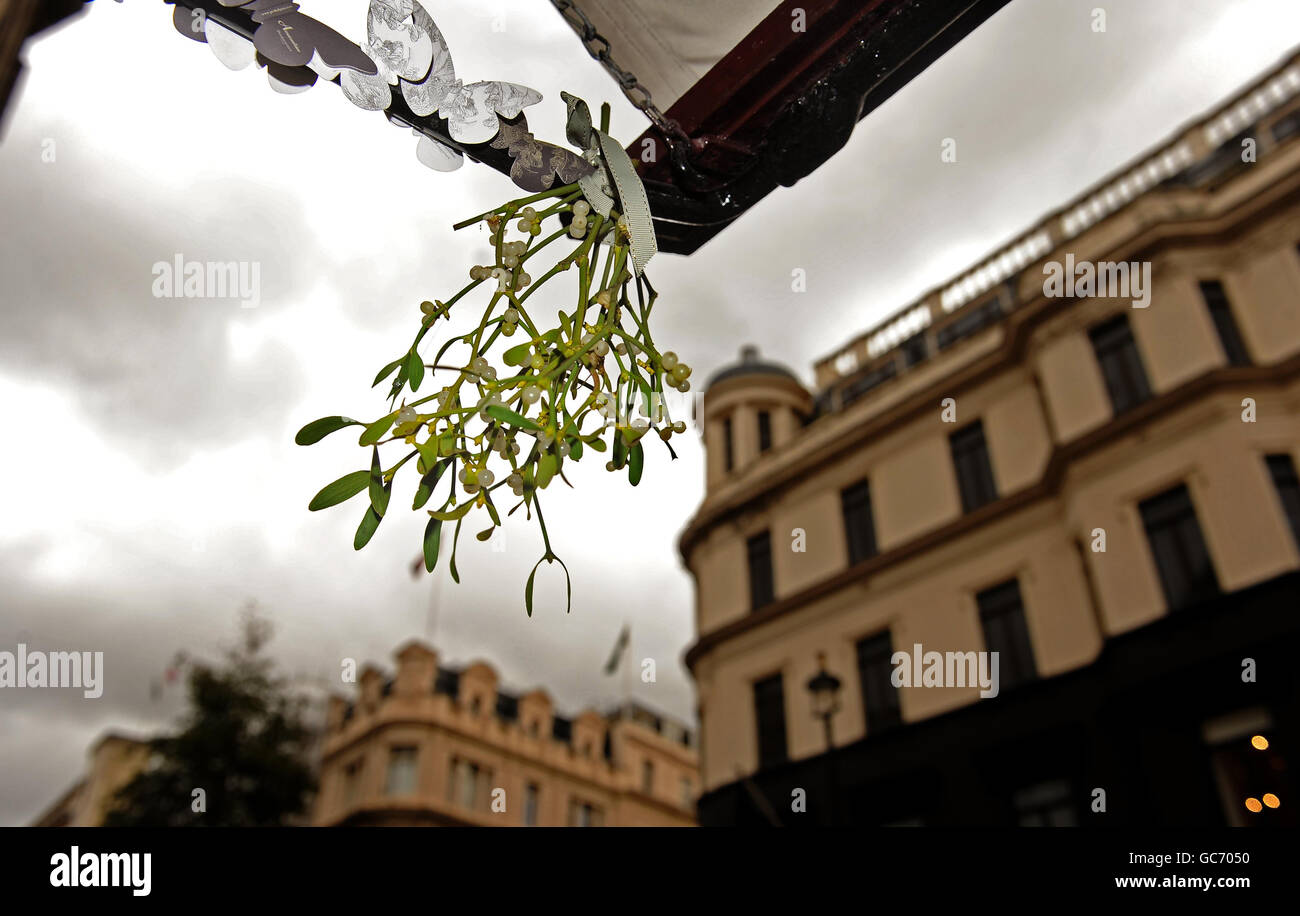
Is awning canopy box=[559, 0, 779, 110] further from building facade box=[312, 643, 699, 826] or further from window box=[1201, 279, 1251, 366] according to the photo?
building facade box=[312, 643, 699, 826]

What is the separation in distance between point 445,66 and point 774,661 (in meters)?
18.0

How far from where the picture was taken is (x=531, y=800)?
114 ft

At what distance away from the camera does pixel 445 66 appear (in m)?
1.65

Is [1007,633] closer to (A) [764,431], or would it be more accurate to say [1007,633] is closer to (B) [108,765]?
(A) [764,431]

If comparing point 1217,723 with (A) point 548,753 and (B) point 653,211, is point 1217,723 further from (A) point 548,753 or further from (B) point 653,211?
(A) point 548,753

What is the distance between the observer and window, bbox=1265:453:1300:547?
1234 centimetres

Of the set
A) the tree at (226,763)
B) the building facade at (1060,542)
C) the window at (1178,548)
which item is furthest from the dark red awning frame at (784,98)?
the tree at (226,763)

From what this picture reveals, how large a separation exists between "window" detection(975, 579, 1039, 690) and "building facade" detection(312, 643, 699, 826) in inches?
744

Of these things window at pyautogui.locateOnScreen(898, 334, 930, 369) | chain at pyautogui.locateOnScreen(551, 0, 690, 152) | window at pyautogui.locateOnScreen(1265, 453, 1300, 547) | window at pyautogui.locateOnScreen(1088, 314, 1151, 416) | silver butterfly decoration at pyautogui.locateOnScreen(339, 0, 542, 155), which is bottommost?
silver butterfly decoration at pyautogui.locateOnScreen(339, 0, 542, 155)

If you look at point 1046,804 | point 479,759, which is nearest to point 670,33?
point 1046,804

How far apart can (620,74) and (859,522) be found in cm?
1781

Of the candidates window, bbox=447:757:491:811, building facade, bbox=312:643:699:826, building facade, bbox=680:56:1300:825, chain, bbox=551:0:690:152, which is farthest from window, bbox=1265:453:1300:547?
window, bbox=447:757:491:811

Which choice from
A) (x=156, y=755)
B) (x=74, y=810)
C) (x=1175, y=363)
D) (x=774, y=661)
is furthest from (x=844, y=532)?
(x=74, y=810)

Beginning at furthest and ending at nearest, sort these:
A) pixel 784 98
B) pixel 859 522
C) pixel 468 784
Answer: pixel 468 784
pixel 859 522
pixel 784 98
